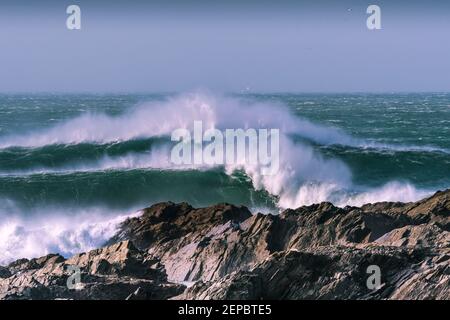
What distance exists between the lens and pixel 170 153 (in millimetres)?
32656

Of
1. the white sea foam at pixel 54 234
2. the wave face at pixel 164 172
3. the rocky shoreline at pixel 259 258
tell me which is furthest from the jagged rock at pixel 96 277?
the wave face at pixel 164 172

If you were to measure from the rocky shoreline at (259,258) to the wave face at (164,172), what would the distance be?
3.05 metres

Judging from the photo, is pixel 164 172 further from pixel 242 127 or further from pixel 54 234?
pixel 54 234

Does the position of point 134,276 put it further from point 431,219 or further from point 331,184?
point 331,184

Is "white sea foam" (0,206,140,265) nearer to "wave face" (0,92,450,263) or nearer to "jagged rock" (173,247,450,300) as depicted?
"wave face" (0,92,450,263)

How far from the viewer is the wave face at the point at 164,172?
24812 mm

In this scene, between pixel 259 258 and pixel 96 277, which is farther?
pixel 259 258

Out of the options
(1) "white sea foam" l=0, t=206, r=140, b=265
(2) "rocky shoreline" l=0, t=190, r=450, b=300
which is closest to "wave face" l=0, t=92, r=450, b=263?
(1) "white sea foam" l=0, t=206, r=140, b=265

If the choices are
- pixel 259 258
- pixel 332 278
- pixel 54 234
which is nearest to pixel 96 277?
pixel 259 258

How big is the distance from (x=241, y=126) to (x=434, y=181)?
25.3 feet

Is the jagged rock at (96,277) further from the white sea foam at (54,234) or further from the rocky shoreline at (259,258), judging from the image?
the white sea foam at (54,234)

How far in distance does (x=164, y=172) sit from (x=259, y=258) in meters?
12.4

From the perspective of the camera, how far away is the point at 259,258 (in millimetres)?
17453
